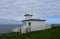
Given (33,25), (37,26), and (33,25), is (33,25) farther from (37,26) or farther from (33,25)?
(37,26)

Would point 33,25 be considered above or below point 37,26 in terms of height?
above

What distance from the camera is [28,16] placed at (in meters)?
34.0

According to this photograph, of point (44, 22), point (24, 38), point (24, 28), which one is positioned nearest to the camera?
point (24, 38)

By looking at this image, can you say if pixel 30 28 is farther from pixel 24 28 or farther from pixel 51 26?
pixel 51 26

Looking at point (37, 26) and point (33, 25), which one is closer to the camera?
point (37, 26)

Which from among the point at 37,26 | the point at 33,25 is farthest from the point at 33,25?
the point at 37,26

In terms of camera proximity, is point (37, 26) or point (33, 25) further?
point (33, 25)

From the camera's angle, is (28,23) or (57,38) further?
(28,23)

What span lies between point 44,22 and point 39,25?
80.5 inches

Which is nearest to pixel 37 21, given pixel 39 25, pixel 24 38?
pixel 39 25

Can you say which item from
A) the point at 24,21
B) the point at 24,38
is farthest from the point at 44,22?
the point at 24,38

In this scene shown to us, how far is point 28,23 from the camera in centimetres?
3228

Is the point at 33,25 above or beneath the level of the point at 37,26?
above

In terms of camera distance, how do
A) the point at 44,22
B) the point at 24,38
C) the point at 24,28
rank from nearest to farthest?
the point at 24,38 → the point at 24,28 → the point at 44,22
